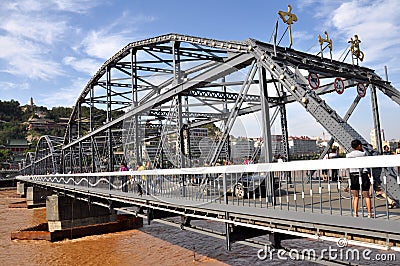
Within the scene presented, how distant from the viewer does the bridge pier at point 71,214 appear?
2577 centimetres

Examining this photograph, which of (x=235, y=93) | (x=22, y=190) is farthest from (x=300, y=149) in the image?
(x=22, y=190)

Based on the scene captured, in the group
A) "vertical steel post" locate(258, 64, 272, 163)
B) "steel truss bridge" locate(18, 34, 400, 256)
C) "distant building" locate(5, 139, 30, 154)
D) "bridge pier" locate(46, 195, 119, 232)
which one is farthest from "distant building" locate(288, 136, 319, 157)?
"distant building" locate(5, 139, 30, 154)

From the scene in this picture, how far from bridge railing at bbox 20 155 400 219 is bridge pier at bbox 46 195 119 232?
10812 mm

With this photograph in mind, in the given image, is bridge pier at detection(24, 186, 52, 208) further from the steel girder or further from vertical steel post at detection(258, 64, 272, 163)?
vertical steel post at detection(258, 64, 272, 163)

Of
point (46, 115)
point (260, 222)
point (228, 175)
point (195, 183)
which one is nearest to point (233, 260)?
point (195, 183)

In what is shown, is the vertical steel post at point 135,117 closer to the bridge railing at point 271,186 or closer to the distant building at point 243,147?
the bridge railing at point 271,186

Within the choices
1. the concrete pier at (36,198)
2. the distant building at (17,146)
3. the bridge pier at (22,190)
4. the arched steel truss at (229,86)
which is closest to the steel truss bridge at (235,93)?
the arched steel truss at (229,86)

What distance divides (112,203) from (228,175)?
9321 millimetres

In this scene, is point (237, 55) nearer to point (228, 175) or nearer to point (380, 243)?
point (228, 175)

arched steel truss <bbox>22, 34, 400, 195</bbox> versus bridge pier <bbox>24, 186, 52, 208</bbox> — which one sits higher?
arched steel truss <bbox>22, 34, 400, 195</bbox>

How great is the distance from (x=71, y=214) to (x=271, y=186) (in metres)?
21.4

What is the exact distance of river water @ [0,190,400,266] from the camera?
57.8 ft

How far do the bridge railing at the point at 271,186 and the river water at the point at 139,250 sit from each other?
493 cm

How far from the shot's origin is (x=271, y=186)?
330 inches
